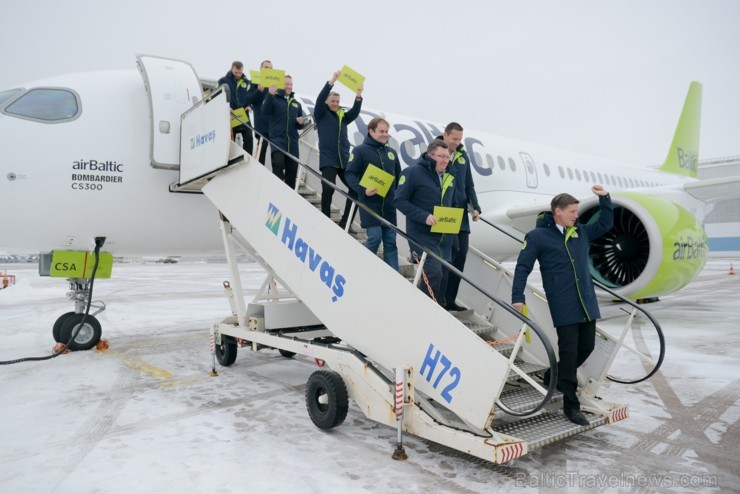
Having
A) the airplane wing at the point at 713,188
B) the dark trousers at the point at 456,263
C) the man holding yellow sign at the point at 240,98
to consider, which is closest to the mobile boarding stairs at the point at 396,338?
the dark trousers at the point at 456,263

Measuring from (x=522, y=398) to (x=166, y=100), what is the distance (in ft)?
16.9

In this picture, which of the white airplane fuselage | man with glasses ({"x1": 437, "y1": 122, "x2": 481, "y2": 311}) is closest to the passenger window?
the white airplane fuselage

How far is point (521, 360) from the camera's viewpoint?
4.38m

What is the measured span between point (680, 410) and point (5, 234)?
23.3 feet

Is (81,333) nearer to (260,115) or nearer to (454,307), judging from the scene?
(260,115)

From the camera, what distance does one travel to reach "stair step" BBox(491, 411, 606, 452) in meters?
3.29

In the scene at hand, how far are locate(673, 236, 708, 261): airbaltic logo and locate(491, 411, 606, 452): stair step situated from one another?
5.17m

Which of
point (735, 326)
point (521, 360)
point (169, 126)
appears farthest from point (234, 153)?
point (735, 326)

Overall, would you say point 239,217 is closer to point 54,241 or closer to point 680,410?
point 54,241

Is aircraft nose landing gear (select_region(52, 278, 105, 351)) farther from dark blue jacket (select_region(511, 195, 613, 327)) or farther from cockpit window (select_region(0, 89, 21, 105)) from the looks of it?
dark blue jacket (select_region(511, 195, 613, 327))

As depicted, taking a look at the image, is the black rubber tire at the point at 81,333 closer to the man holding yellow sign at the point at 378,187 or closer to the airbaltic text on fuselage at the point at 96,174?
the airbaltic text on fuselage at the point at 96,174

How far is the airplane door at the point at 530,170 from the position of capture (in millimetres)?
10766

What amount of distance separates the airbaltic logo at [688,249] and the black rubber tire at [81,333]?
8.54 meters

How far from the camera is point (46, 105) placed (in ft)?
19.4
